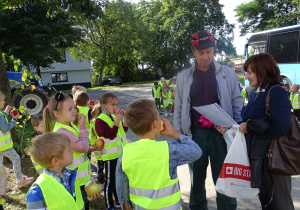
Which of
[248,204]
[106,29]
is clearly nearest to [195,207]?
[248,204]

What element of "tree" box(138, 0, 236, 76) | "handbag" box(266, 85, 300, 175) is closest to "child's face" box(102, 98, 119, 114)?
"handbag" box(266, 85, 300, 175)

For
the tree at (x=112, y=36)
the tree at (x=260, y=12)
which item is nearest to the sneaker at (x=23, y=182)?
the tree at (x=260, y=12)

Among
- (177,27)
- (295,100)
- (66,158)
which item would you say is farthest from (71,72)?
(66,158)

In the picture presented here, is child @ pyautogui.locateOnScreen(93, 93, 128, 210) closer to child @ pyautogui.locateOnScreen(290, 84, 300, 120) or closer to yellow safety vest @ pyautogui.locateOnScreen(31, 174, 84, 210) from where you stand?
yellow safety vest @ pyautogui.locateOnScreen(31, 174, 84, 210)

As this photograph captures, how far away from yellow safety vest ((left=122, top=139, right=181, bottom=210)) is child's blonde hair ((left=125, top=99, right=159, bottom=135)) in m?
0.10

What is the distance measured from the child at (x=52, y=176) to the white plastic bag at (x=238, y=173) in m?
1.36

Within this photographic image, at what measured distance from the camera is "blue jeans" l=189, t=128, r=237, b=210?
2.58 meters

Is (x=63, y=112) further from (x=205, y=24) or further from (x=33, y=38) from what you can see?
(x=205, y=24)

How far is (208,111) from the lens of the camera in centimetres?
235

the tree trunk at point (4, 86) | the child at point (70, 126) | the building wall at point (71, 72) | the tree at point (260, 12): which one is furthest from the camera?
the building wall at point (71, 72)

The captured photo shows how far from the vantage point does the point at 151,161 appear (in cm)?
169

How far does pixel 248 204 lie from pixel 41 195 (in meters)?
2.58

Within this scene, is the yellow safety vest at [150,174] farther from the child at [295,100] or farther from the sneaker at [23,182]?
the child at [295,100]

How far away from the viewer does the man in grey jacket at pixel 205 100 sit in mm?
2572
